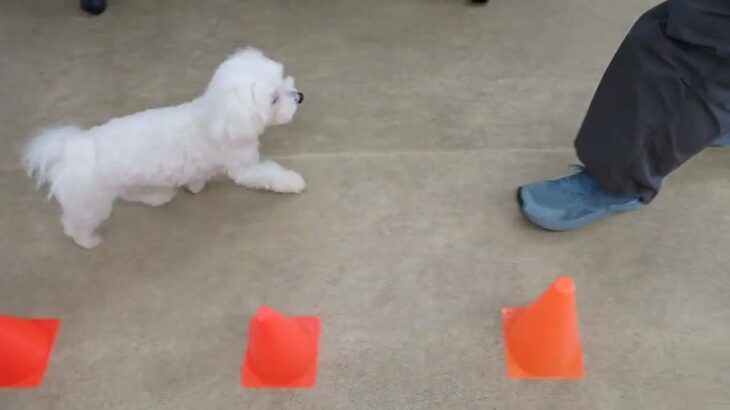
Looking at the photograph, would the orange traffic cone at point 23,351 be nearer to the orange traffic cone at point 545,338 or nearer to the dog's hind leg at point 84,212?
the dog's hind leg at point 84,212

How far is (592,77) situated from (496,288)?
2.13 feet

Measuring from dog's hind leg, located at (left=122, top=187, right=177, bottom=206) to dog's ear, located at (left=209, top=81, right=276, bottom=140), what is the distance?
10.8 inches

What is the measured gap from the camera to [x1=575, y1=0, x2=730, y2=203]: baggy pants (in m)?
1.15

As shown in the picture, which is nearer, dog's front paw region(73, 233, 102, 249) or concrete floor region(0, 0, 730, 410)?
Answer: concrete floor region(0, 0, 730, 410)

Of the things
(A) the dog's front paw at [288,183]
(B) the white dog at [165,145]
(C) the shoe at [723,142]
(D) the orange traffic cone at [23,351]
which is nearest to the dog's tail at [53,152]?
(B) the white dog at [165,145]

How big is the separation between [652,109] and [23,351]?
1221mm

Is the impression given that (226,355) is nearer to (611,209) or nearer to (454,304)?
(454,304)

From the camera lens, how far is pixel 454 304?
139 centimetres

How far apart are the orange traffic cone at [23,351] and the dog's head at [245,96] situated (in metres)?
0.52

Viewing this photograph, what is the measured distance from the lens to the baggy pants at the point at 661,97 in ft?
3.77

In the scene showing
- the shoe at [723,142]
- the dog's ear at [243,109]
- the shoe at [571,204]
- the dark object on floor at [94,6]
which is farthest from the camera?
the dark object on floor at [94,6]

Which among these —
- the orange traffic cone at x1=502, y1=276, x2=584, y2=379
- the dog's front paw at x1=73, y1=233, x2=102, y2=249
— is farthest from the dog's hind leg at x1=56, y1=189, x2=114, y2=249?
the orange traffic cone at x1=502, y1=276, x2=584, y2=379

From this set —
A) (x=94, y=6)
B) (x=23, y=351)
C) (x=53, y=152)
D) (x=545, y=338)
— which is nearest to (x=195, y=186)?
(x=53, y=152)

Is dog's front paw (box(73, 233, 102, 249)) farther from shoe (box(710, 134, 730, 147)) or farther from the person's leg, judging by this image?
shoe (box(710, 134, 730, 147))
